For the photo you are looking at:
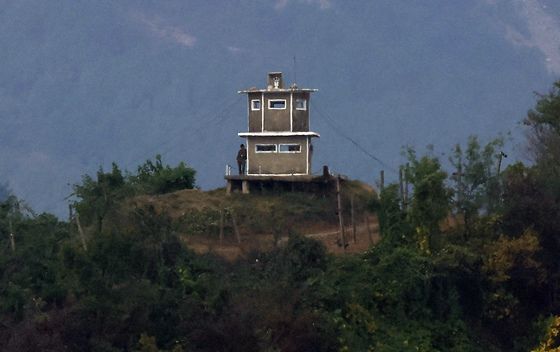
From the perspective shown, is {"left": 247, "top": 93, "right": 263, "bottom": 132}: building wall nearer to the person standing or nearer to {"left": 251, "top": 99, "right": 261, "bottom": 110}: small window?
{"left": 251, "top": 99, "right": 261, "bottom": 110}: small window

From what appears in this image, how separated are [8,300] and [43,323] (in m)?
3.49

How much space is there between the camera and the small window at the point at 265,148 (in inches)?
1929

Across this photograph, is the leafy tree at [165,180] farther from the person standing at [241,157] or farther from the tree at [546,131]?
the tree at [546,131]

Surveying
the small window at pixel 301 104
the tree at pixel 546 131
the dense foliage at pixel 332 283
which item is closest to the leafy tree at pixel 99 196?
the dense foliage at pixel 332 283

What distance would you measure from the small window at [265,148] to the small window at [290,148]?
10.2 inches

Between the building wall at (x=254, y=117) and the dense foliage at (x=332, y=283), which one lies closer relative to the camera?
the dense foliage at (x=332, y=283)

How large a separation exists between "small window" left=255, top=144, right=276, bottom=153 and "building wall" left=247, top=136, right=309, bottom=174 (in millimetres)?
94

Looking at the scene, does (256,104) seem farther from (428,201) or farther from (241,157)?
(428,201)

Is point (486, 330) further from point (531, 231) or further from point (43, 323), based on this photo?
point (43, 323)

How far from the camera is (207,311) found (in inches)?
1388

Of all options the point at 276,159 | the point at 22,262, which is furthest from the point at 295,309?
the point at 276,159

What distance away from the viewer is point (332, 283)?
3738cm

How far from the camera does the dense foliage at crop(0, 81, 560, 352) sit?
114ft

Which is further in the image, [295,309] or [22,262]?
[22,262]
